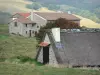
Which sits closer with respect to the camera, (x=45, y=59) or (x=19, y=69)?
(x=19, y=69)

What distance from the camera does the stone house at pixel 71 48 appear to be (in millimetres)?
19516

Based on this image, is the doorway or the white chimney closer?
the white chimney

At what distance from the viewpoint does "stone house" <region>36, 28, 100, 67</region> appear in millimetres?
19516

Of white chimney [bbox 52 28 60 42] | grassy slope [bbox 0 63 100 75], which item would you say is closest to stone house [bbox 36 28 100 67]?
white chimney [bbox 52 28 60 42]

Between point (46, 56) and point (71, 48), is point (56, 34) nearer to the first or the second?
point (71, 48)

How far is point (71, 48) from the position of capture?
20.3 metres

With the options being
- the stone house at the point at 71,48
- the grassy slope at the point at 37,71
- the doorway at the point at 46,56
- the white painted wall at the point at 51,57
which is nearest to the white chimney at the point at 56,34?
the stone house at the point at 71,48

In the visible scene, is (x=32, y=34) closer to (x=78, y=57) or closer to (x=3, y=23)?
(x=3, y=23)

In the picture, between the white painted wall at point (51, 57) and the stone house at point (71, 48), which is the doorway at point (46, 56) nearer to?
the stone house at point (71, 48)

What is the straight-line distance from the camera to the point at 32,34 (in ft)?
251

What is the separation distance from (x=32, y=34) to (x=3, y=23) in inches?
914

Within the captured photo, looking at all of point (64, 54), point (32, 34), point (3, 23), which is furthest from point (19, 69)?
point (3, 23)

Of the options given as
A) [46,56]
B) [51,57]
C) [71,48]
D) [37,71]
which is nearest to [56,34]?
[71,48]

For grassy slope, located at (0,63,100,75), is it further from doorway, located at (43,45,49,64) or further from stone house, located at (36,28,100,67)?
doorway, located at (43,45,49,64)
